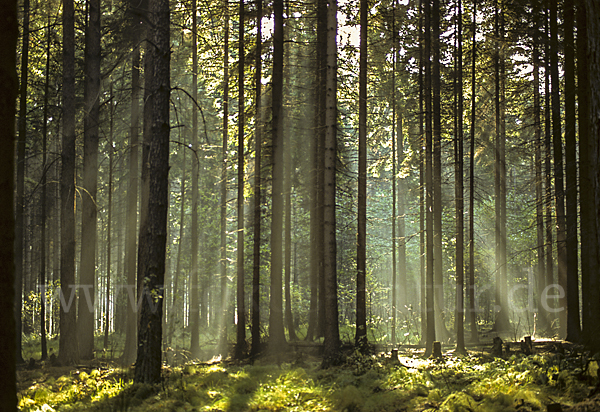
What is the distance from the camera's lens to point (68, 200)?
13539mm

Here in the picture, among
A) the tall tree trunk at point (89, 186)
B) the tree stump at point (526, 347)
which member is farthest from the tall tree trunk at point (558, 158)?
the tall tree trunk at point (89, 186)

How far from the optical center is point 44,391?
8820 mm

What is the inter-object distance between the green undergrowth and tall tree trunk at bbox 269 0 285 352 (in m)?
3.26

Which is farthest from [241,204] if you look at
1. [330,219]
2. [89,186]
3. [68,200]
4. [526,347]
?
[526,347]

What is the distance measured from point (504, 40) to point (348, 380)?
12257 mm

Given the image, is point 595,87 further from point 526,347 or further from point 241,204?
point 241,204

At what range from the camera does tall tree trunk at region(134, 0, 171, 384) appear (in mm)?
9633

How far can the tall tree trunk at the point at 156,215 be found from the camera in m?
9.63

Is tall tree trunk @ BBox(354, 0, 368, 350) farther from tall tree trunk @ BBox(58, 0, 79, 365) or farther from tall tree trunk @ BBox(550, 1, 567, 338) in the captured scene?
tall tree trunk @ BBox(58, 0, 79, 365)

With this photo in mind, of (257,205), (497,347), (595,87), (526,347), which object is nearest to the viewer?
(595,87)

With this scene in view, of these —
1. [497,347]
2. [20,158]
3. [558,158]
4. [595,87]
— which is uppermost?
[20,158]

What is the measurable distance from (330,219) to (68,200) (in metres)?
7.96

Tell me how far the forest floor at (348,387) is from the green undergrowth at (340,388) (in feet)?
0.06

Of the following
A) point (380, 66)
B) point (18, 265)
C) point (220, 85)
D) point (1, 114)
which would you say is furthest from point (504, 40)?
point (18, 265)
